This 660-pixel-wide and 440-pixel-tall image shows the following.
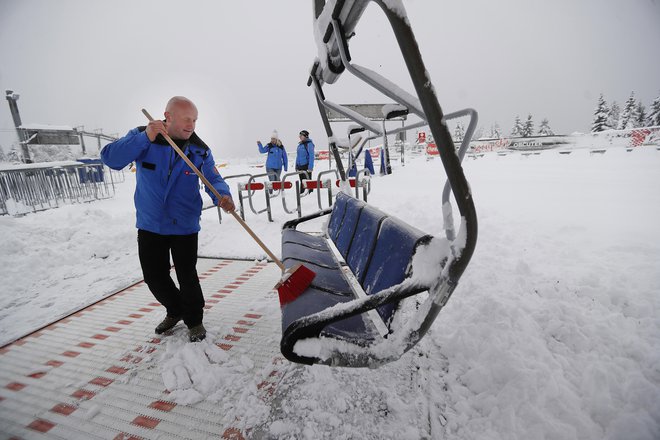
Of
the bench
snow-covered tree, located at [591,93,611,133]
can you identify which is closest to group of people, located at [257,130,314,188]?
the bench

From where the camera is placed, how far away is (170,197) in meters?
2.38

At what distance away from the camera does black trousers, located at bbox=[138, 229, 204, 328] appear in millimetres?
2439

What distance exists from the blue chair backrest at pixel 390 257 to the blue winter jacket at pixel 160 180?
1.64 meters

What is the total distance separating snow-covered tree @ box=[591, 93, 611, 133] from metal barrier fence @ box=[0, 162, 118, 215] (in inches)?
2219

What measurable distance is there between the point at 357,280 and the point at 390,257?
47cm

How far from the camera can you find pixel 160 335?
105 inches

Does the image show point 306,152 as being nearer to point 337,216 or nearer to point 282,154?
point 282,154

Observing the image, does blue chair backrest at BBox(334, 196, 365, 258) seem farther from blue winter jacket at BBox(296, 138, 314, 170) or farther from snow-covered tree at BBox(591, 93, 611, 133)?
snow-covered tree at BBox(591, 93, 611, 133)

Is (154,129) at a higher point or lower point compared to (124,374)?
higher

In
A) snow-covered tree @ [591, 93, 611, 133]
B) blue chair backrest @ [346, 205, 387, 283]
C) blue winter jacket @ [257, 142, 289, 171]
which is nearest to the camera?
blue chair backrest @ [346, 205, 387, 283]

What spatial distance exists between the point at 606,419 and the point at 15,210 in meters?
13.4

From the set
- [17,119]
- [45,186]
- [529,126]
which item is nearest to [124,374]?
[45,186]

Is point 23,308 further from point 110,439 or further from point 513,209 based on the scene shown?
point 513,209

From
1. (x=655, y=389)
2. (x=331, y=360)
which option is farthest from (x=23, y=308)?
(x=655, y=389)
